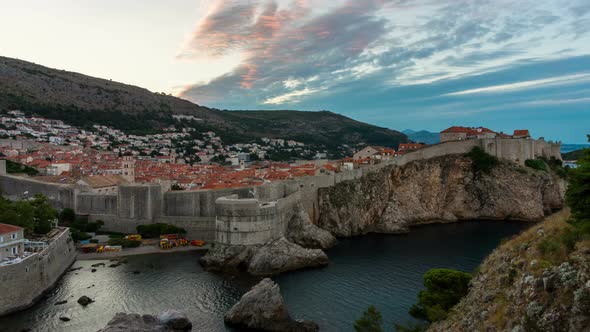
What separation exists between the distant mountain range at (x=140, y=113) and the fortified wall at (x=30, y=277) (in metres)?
64.2

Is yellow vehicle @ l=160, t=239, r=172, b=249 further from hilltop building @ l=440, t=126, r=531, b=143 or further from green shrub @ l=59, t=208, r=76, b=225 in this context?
hilltop building @ l=440, t=126, r=531, b=143

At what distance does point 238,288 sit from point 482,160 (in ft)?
87.7

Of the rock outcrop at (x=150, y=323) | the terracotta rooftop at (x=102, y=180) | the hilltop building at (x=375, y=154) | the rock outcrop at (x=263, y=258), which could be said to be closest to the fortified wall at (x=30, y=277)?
the rock outcrop at (x=150, y=323)

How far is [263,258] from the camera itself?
22.9 m

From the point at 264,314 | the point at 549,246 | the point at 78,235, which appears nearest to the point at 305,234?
the point at 264,314

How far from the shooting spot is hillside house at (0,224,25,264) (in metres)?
18.5

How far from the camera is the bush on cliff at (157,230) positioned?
2822cm

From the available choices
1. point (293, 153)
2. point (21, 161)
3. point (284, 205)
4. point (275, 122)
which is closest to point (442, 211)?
point (284, 205)

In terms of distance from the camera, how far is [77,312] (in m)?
17.5

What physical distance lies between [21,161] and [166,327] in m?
38.2

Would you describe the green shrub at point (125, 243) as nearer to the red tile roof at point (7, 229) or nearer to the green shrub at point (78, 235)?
the green shrub at point (78, 235)

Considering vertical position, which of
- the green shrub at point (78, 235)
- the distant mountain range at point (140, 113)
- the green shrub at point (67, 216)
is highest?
the distant mountain range at point (140, 113)

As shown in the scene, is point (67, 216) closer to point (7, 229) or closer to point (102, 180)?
point (102, 180)

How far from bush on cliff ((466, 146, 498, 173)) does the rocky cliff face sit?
343 mm
